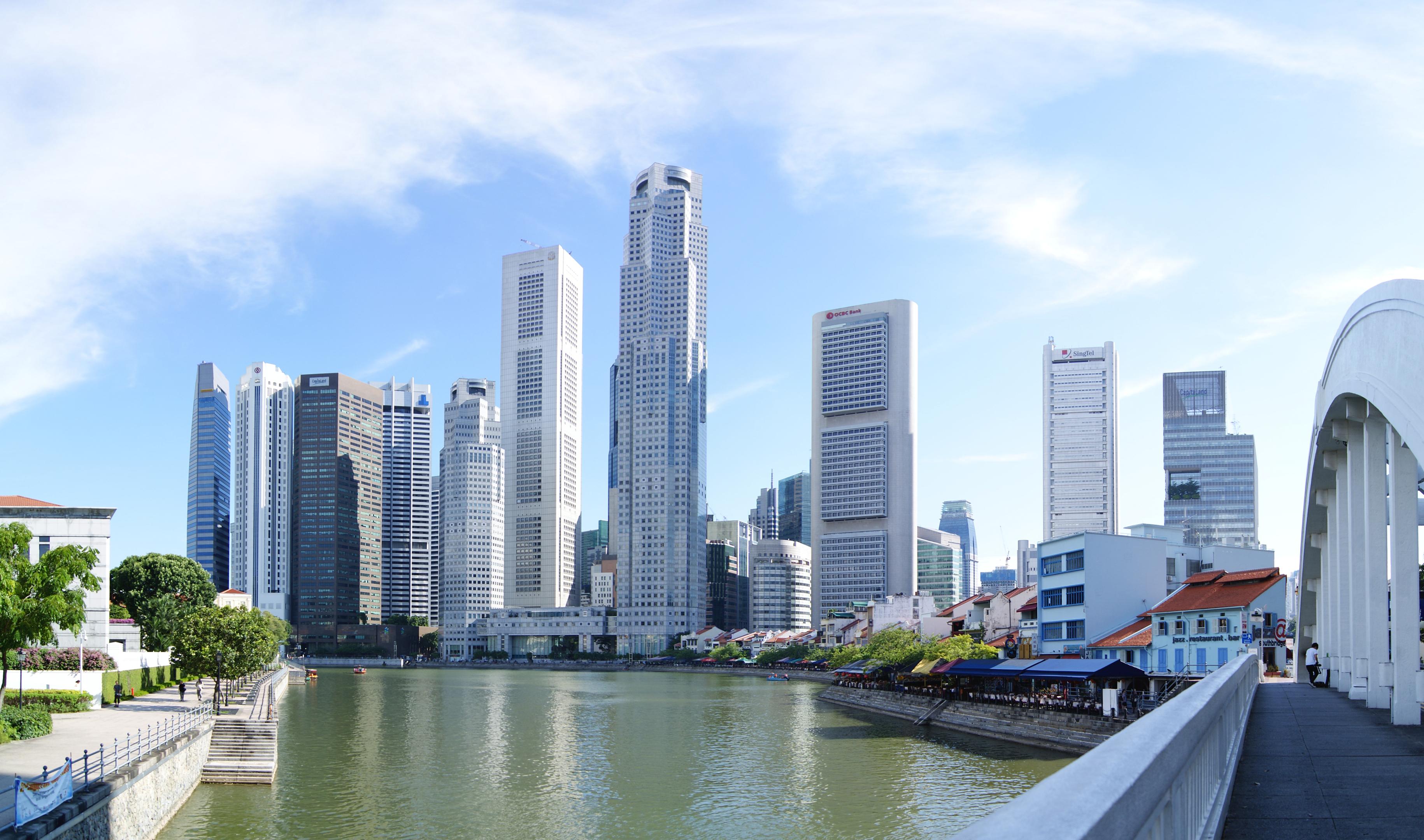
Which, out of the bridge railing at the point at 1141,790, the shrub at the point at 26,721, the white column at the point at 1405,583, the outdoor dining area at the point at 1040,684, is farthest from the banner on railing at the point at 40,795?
the outdoor dining area at the point at 1040,684

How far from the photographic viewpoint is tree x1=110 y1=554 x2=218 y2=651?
84.8m

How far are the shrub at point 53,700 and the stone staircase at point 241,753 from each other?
7.06m

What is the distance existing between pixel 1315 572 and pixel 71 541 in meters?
60.7

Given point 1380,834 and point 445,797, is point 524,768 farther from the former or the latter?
point 1380,834

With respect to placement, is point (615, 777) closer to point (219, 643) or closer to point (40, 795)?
point (219, 643)

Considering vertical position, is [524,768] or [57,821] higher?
[57,821]

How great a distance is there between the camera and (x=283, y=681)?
109 metres

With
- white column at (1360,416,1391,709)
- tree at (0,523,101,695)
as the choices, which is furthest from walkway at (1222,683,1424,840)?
tree at (0,523,101,695)

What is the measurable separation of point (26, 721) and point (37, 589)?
4476 mm

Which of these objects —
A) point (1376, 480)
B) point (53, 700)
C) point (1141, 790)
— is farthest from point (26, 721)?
point (1141, 790)

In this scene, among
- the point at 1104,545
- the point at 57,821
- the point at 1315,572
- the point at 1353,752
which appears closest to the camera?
the point at 1353,752

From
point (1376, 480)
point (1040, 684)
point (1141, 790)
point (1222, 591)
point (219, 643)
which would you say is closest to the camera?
point (1141, 790)

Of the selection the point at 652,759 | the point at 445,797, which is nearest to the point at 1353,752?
the point at 445,797

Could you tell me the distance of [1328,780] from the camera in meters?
10.9
